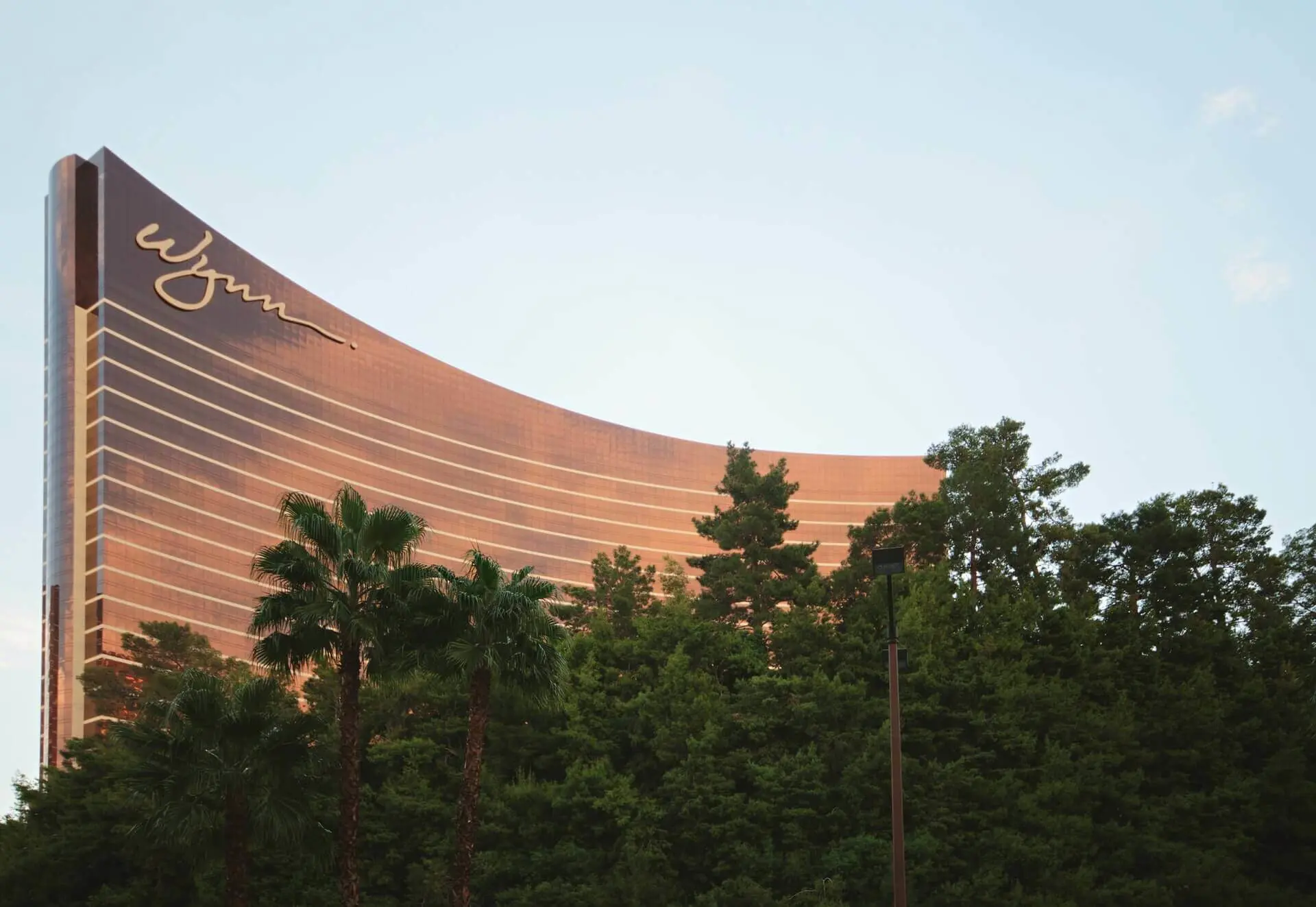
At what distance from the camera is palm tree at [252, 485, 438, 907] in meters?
31.0

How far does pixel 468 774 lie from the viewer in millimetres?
31797

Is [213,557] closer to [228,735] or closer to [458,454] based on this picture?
[458,454]

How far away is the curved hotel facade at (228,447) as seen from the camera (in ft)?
271

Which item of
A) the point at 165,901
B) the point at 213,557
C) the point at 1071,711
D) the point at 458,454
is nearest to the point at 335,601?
the point at 165,901

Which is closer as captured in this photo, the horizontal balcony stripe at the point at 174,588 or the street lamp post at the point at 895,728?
the street lamp post at the point at 895,728

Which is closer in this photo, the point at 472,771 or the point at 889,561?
the point at 889,561

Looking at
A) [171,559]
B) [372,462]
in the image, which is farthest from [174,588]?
[372,462]

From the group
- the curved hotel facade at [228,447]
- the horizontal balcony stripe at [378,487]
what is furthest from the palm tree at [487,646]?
the horizontal balcony stripe at [378,487]

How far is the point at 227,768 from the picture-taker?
30031 mm

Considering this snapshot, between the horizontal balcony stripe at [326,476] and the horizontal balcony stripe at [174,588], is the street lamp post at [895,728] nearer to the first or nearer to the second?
the horizontal balcony stripe at [174,588]

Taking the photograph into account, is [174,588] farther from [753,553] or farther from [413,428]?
[753,553]
